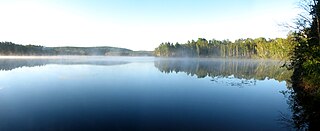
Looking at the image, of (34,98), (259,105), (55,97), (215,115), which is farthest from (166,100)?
(34,98)

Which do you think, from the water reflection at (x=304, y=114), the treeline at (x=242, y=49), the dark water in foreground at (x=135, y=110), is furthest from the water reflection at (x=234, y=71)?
the treeline at (x=242, y=49)

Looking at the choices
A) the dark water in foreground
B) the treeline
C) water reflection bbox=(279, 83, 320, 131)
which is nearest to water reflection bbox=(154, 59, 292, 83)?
the dark water in foreground

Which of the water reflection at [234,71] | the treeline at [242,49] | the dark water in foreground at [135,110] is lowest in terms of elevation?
the dark water in foreground at [135,110]

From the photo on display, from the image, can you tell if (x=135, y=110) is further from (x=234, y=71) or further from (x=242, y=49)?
(x=242, y=49)

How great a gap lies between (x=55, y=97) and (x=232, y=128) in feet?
50.9

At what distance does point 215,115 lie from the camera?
16.2 meters

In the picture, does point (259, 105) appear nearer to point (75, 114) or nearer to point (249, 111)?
point (249, 111)

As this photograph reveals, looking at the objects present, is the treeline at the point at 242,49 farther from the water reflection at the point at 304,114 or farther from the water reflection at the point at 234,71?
the water reflection at the point at 304,114

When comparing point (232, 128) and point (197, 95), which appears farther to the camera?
point (197, 95)

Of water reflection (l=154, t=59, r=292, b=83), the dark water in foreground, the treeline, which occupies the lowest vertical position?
the dark water in foreground

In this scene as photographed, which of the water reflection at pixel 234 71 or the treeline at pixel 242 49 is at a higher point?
the treeline at pixel 242 49

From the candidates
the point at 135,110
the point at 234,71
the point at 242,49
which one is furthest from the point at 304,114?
the point at 242,49

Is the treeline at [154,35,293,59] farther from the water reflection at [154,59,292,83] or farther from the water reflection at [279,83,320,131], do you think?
the water reflection at [279,83,320,131]

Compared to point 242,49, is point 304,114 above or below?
below
